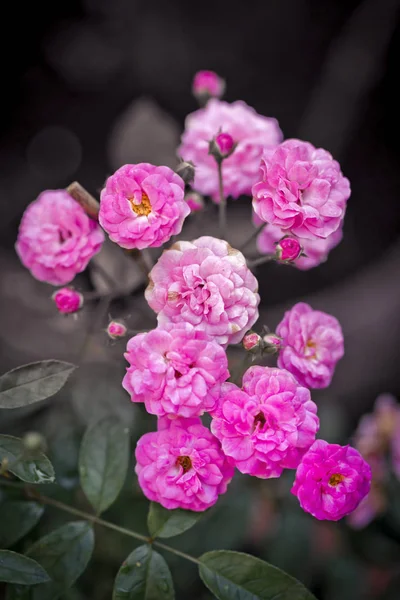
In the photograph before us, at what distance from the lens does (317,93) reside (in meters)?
3.36

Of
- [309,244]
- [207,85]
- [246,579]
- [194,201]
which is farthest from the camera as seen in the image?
[207,85]

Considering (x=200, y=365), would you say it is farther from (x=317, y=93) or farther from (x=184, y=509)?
(x=317, y=93)

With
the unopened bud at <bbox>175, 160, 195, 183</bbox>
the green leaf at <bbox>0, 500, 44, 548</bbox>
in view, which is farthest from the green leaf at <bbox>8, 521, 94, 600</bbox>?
the unopened bud at <bbox>175, 160, 195, 183</bbox>

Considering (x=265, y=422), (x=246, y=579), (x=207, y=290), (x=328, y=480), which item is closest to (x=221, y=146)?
(x=207, y=290)

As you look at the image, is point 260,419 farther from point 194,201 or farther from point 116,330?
point 194,201

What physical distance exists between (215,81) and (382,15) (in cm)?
223

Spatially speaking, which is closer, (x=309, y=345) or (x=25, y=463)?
(x=25, y=463)

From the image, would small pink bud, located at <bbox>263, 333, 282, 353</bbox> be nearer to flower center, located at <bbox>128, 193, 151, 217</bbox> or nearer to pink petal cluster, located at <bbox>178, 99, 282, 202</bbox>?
flower center, located at <bbox>128, 193, 151, 217</bbox>

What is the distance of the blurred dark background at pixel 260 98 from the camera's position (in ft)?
9.52

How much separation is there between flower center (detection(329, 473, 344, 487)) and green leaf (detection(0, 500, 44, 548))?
0.66m

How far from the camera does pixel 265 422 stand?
3.59 feet

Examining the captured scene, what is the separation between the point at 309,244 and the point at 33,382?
701 mm

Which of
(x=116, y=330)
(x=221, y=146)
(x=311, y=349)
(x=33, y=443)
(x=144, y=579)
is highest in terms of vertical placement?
(x=221, y=146)

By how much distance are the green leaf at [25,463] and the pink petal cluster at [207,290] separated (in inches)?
13.6
